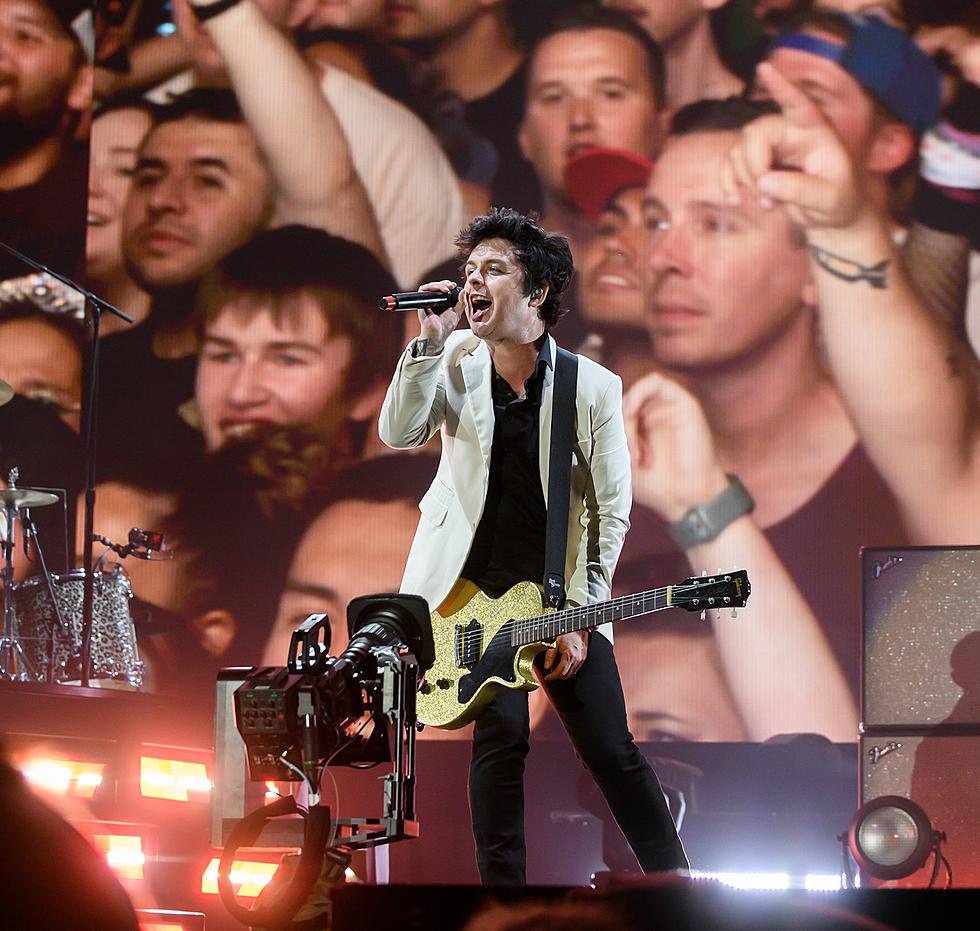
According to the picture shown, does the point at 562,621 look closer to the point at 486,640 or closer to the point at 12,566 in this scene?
the point at 486,640

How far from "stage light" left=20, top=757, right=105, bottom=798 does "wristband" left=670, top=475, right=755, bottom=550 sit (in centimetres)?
298

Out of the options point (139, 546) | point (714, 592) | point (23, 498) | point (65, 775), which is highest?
point (23, 498)

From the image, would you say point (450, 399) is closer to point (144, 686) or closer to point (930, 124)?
point (144, 686)

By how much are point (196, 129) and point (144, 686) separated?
9.38 feet

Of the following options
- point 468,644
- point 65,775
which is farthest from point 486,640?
point 65,775

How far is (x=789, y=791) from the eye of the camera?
5.82 meters

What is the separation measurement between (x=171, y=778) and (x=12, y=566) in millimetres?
2399

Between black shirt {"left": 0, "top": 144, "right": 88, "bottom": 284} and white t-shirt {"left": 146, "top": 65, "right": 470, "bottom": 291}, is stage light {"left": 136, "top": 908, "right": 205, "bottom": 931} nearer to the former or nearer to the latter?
white t-shirt {"left": 146, "top": 65, "right": 470, "bottom": 291}

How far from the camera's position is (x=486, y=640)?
323cm

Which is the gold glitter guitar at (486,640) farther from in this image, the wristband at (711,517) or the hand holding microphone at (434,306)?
the wristband at (711,517)

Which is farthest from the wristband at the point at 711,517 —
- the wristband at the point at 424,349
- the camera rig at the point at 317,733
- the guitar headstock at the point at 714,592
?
the camera rig at the point at 317,733

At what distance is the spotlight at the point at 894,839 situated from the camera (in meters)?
4.40

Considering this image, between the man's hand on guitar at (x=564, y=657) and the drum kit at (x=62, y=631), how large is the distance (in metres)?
3.20

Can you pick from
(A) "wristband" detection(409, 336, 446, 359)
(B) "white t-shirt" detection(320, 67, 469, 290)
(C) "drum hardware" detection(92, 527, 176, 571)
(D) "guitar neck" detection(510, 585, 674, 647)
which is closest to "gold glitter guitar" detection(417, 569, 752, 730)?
(D) "guitar neck" detection(510, 585, 674, 647)
